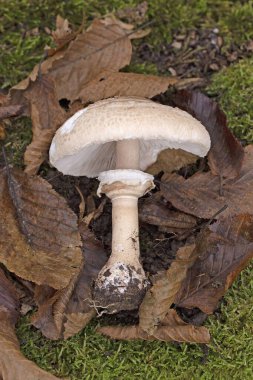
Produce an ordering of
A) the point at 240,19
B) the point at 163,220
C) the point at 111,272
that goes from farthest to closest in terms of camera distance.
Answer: the point at 240,19 < the point at 163,220 < the point at 111,272

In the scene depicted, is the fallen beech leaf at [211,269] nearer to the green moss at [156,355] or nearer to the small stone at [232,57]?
the green moss at [156,355]

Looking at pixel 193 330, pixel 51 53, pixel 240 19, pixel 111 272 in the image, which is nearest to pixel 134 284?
pixel 111 272

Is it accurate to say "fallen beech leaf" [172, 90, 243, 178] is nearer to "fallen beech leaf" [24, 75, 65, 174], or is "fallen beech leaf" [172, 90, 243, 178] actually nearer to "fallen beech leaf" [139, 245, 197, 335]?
"fallen beech leaf" [139, 245, 197, 335]

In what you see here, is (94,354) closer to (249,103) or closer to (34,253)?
(34,253)

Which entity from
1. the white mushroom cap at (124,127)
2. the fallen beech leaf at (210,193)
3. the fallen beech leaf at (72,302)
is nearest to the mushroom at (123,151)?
the white mushroom cap at (124,127)

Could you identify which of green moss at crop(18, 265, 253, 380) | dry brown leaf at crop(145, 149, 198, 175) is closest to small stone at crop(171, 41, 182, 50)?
dry brown leaf at crop(145, 149, 198, 175)

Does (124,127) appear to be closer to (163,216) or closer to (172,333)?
(163,216)

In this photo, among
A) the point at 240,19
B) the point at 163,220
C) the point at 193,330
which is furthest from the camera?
the point at 240,19
